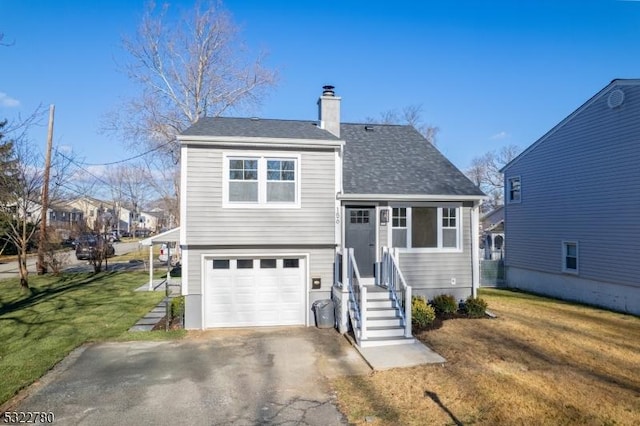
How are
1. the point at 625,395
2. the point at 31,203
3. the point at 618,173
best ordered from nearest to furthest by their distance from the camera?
the point at 625,395, the point at 618,173, the point at 31,203

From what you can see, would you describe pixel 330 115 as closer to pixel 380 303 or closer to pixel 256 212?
pixel 256 212

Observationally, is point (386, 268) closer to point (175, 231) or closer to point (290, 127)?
point (290, 127)

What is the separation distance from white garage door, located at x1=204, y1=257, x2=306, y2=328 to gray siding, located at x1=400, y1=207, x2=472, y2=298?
10.7 feet

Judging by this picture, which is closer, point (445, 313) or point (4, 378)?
point (4, 378)

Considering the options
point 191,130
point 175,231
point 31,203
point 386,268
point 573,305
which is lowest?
point 573,305

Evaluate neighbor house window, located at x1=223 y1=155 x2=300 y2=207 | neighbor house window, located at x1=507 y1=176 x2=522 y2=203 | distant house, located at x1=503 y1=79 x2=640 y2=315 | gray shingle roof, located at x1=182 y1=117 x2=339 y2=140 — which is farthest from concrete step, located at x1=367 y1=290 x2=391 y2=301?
neighbor house window, located at x1=507 y1=176 x2=522 y2=203

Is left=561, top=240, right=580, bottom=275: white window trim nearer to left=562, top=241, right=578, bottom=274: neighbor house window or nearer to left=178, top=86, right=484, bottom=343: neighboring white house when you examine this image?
left=562, top=241, right=578, bottom=274: neighbor house window

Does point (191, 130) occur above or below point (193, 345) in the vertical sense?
above

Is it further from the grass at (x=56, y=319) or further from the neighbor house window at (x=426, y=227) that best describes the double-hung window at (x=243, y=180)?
the neighbor house window at (x=426, y=227)

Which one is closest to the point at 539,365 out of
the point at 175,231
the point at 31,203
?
the point at 175,231

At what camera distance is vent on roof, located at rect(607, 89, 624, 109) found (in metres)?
13.5

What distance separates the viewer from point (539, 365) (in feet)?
24.9

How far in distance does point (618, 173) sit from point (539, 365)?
9425mm

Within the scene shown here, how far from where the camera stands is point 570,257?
1577cm
